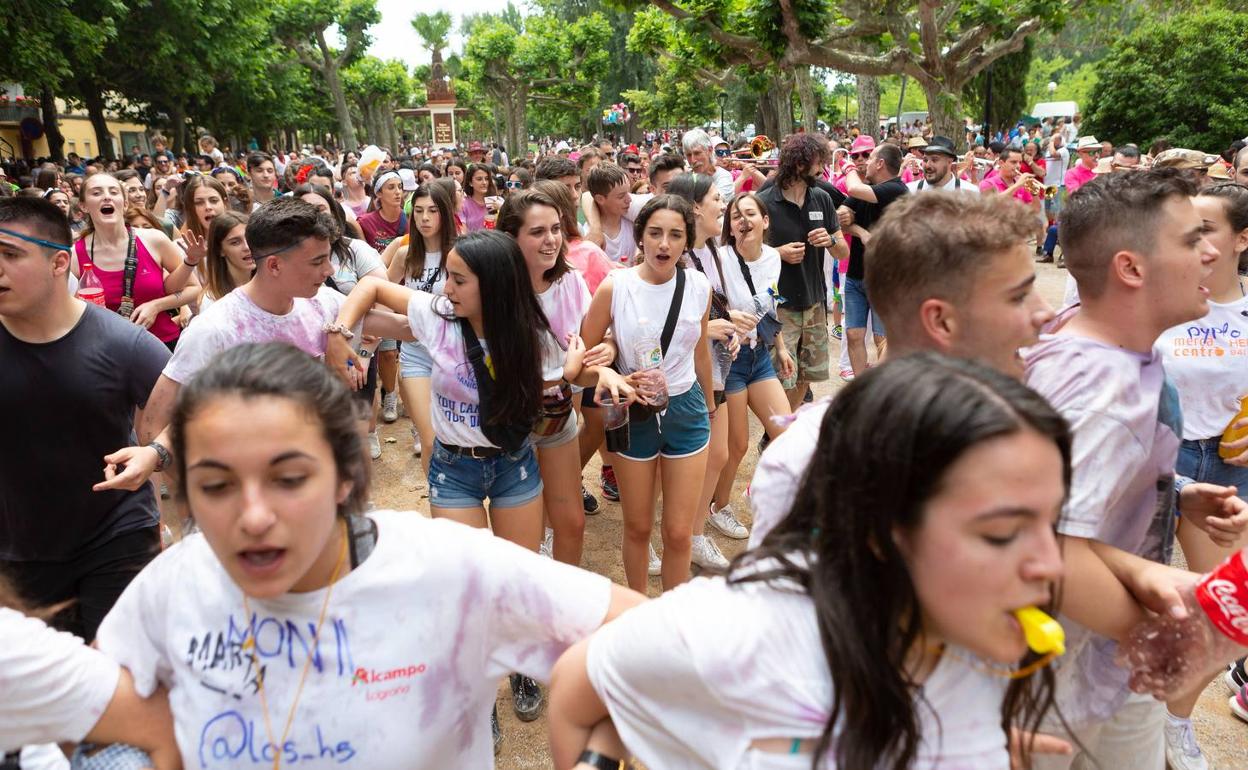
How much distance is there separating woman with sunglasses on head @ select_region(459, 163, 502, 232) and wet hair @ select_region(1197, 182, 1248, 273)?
5.66 metres

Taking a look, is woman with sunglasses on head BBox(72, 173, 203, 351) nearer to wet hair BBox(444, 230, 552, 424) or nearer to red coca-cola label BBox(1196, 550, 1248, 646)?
wet hair BBox(444, 230, 552, 424)

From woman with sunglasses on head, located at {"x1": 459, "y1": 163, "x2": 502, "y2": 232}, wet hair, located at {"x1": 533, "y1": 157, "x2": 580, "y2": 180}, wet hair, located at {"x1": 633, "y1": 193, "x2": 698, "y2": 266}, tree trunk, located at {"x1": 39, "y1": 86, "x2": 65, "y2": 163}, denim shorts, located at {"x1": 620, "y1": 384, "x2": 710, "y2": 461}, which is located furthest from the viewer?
tree trunk, located at {"x1": 39, "y1": 86, "x2": 65, "y2": 163}

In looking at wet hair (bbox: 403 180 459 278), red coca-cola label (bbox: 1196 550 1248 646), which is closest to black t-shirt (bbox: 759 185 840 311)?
wet hair (bbox: 403 180 459 278)

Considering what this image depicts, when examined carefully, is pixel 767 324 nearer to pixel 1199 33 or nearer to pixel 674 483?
pixel 674 483

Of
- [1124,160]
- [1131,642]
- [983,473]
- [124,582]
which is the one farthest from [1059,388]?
[1124,160]

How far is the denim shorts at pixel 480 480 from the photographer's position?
11.3ft

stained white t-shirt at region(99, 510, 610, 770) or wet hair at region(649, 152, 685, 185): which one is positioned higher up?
wet hair at region(649, 152, 685, 185)

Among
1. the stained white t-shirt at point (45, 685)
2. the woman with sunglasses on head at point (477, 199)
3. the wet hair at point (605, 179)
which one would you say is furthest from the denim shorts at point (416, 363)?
the stained white t-shirt at point (45, 685)

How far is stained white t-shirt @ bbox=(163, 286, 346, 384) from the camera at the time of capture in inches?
124

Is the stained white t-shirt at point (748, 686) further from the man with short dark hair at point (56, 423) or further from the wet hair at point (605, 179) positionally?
the wet hair at point (605, 179)

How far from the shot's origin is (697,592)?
145 centimetres

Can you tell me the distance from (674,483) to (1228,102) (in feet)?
81.4

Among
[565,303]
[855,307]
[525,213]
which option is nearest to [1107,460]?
[565,303]

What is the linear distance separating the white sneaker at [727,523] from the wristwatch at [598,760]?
3735 mm
